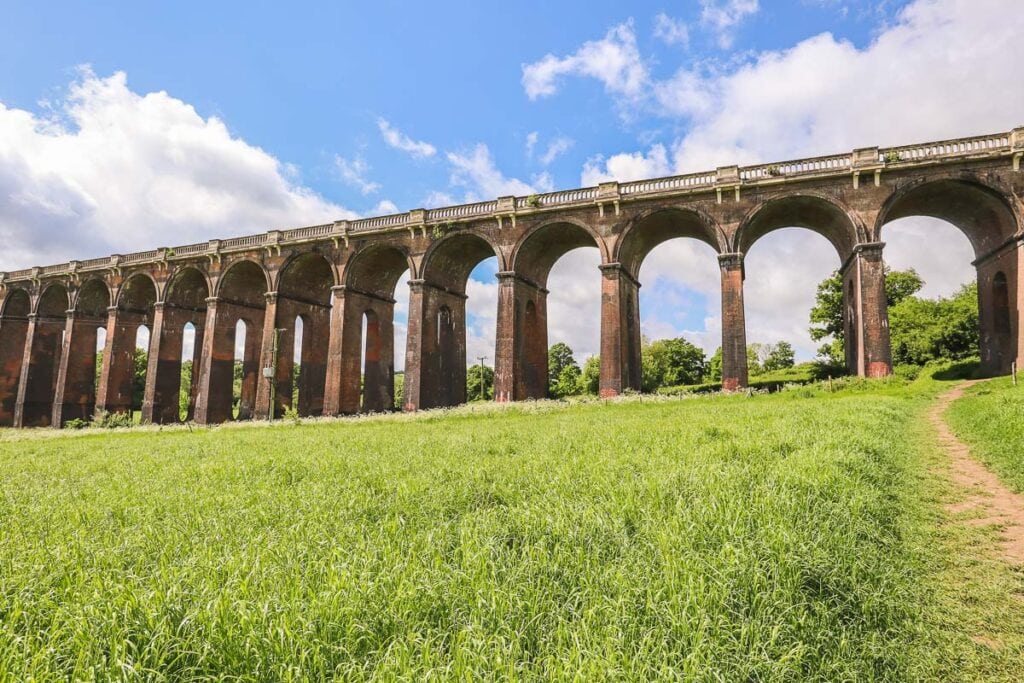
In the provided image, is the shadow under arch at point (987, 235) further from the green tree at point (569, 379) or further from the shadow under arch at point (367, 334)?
the green tree at point (569, 379)

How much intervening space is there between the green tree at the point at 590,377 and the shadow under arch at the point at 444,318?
3600 centimetres

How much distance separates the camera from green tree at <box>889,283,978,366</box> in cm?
3334

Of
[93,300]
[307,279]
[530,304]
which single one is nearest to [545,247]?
[530,304]

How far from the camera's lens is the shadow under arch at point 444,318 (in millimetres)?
29031

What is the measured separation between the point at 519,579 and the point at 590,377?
69.9 meters

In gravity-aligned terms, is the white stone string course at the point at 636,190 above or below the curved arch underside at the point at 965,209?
above

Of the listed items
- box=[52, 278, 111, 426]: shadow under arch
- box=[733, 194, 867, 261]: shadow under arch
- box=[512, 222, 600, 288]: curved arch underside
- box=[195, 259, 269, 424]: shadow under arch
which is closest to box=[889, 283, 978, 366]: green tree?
box=[733, 194, 867, 261]: shadow under arch

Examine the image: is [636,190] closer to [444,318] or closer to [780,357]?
[444,318]

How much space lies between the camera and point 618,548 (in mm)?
3521

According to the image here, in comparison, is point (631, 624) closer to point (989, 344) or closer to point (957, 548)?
point (957, 548)

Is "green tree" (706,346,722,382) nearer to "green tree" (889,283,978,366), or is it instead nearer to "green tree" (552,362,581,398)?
"green tree" (552,362,581,398)

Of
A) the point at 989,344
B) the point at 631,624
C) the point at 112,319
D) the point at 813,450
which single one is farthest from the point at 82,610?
the point at 112,319

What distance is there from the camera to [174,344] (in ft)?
122

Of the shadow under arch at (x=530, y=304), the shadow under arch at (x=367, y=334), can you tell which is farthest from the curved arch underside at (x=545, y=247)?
the shadow under arch at (x=367, y=334)
